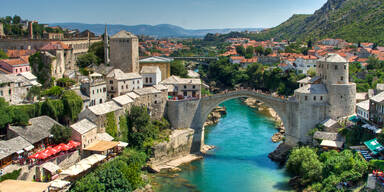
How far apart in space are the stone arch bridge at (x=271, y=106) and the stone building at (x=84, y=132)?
30.9ft

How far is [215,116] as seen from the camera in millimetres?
46031

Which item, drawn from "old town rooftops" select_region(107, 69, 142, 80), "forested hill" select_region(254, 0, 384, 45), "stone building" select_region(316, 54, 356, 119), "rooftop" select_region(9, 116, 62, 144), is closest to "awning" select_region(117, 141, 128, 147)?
"rooftop" select_region(9, 116, 62, 144)

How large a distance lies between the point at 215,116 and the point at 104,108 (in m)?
19.3

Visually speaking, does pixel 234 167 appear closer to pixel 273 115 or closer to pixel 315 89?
pixel 315 89

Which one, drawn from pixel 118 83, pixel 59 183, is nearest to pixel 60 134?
pixel 59 183

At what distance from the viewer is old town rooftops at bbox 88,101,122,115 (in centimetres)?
2823

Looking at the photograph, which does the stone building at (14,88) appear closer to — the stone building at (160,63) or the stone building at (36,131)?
the stone building at (36,131)

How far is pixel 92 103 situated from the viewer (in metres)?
31.4

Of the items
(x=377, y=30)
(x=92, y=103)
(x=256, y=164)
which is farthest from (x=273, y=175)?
(x=377, y=30)

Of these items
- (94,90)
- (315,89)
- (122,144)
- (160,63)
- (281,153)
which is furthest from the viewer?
(160,63)

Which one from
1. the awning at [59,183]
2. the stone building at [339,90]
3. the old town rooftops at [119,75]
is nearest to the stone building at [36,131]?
the awning at [59,183]

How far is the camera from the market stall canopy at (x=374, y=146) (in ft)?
78.9

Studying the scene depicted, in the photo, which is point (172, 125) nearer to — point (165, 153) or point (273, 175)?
point (165, 153)

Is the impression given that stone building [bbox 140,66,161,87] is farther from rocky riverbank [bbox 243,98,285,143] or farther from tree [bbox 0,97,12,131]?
tree [bbox 0,97,12,131]
